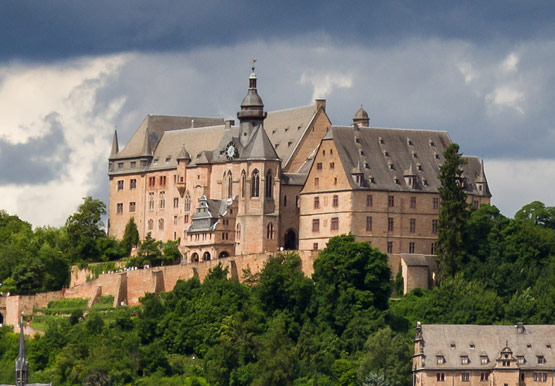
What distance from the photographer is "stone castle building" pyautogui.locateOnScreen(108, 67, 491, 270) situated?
139 m

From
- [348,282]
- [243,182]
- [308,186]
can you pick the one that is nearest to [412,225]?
[308,186]

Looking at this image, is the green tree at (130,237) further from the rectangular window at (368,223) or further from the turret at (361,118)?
the rectangular window at (368,223)

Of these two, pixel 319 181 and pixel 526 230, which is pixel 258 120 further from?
pixel 526 230

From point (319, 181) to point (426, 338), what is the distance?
20.9 m

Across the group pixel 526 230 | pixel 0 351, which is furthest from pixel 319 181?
pixel 0 351

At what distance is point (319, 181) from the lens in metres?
141

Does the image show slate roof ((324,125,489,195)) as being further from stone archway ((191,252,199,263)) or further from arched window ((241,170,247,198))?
stone archway ((191,252,199,263))

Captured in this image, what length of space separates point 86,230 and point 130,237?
14.5 ft

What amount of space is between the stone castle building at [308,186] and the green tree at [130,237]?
4.35m

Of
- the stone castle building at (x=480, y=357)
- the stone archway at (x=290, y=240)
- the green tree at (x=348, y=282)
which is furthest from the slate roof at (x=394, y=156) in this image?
the stone castle building at (x=480, y=357)

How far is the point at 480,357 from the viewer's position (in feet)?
401

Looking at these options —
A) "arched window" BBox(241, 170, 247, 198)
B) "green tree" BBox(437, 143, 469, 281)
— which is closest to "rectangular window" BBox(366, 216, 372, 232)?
"green tree" BBox(437, 143, 469, 281)

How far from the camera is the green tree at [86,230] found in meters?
157

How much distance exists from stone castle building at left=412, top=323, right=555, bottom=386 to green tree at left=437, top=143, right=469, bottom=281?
503 inches
